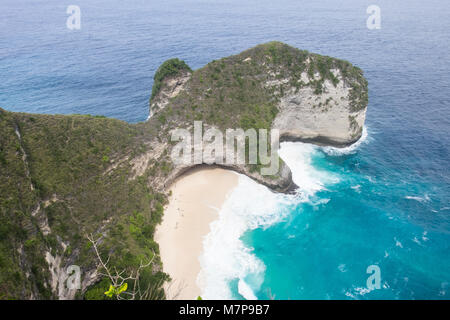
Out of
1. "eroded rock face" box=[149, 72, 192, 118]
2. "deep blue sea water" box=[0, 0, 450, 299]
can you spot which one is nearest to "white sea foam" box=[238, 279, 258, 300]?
"deep blue sea water" box=[0, 0, 450, 299]

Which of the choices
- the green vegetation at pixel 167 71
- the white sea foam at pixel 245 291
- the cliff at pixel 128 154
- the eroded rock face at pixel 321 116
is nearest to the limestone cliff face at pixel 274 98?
the eroded rock face at pixel 321 116

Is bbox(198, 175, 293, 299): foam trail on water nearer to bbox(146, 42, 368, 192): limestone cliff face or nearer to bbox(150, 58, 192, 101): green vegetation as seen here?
bbox(146, 42, 368, 192): limestone cliff face

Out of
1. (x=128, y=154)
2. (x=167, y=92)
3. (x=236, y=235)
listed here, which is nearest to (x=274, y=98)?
(x=167, y=92)

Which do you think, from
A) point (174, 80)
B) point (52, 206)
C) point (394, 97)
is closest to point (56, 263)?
point (52, 206)

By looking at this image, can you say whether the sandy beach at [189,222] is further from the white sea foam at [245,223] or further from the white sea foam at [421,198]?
the white sea foam at [421,198]

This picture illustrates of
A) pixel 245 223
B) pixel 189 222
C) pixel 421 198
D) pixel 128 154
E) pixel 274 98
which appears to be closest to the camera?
pixel 128 154

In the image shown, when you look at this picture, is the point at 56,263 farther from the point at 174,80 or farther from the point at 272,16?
the point at 272,16

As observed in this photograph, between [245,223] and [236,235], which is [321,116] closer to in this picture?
[245,223]
